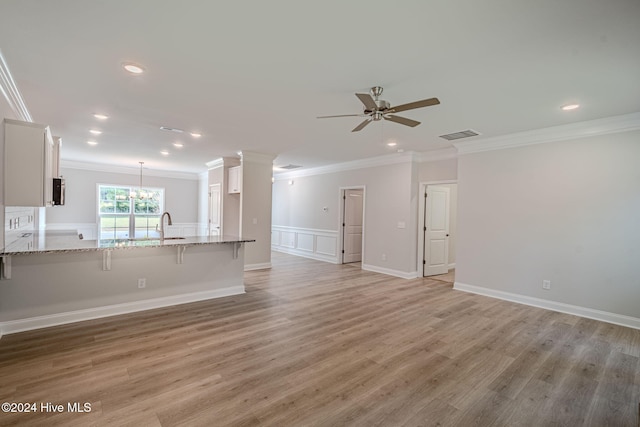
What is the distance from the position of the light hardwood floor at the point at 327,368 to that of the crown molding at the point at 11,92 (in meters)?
2.51

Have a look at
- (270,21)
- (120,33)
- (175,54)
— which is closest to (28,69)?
(120,33)

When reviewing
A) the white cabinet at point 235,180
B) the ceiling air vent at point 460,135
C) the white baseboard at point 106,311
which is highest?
the ceiling air vent at point 460,135

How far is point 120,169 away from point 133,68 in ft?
25.5

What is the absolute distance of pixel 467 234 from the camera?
5324 millimetres

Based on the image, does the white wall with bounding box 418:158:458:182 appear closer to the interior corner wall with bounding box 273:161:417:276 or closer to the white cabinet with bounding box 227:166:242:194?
the interior corner wall with bounding box 273:161:417:276

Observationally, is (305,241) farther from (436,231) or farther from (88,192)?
(88,192)

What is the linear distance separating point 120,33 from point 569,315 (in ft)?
19.8

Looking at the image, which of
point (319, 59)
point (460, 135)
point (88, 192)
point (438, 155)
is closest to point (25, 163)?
point (319, 59)

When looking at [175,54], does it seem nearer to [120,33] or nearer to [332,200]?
[120,33]

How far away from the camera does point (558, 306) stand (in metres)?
4.32

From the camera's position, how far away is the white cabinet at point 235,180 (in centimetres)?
655

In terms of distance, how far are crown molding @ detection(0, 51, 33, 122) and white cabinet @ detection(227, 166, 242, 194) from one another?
340cm

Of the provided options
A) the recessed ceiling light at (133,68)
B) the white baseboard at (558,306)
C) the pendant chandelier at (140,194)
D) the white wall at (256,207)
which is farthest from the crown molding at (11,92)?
the white baseboard at (558,306)

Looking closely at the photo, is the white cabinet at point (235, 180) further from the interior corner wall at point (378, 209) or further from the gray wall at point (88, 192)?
the gray wall at point (88, 192)
